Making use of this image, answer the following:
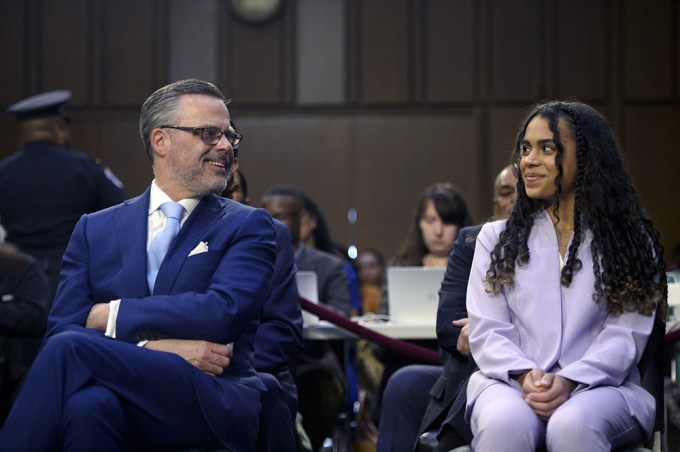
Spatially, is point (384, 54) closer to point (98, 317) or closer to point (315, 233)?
point (315, 233)

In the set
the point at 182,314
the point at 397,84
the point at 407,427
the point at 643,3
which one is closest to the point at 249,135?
the point at 397,84

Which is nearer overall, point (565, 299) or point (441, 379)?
point (565, 299)

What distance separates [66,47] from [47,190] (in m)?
3.51

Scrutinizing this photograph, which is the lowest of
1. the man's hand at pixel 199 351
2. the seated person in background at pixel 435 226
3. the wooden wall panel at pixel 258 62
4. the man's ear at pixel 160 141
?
the man's hand at pixel 199 351

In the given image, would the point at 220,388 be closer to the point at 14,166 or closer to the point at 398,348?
the point at 398,348

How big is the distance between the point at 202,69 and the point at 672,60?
3.59 m

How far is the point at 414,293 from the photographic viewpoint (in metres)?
4.25

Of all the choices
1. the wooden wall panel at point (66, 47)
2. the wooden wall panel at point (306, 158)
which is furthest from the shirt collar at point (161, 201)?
the wooden wall panel at point (66, 47)

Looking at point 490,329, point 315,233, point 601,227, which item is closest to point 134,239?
point 490,329

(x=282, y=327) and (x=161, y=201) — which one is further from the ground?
(x=161, y=201)

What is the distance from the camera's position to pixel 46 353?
240 centimetres

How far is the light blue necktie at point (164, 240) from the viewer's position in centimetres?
286

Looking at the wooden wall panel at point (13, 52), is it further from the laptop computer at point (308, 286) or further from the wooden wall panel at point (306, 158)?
the laptop computer at point (308, 286)

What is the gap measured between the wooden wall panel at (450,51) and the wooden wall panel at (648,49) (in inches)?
45.6
